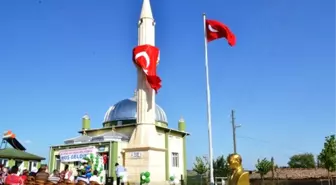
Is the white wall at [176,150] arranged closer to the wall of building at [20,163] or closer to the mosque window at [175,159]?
the mosque window at [175,159]

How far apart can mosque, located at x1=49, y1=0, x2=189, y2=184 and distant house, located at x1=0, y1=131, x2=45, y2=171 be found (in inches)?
135

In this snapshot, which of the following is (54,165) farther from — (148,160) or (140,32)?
(140,32)

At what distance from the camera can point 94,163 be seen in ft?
65.7

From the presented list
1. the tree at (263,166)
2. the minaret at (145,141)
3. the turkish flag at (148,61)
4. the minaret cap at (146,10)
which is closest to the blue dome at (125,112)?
the minaret at (145,141)

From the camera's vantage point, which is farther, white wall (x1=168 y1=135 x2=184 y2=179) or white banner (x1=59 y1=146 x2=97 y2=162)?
white wall (x1=168 y1=135 x2=184 y2=179)

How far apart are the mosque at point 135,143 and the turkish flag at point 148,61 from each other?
1.83ft

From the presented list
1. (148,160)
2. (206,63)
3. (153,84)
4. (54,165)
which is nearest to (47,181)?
(206,63)

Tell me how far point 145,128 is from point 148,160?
2.46 metres

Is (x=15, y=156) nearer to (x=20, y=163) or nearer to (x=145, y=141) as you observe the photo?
(x=20, y=163)

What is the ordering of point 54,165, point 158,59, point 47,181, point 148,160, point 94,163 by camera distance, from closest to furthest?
point 47,181, point 94,163, point 148,160, point 158,59, point 54,165

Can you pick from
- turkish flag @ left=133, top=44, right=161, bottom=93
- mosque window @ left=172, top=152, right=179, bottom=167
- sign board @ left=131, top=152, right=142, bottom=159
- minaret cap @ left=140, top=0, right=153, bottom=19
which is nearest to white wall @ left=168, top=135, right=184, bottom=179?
mosque window @ left=172, top=152, right=179, bottom=167

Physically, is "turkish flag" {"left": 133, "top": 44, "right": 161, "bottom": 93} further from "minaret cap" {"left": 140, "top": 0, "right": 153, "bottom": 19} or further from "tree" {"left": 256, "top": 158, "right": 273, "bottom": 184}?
"tree" {"left": 256, "top": 158, "right": 273, "bottom": 184}

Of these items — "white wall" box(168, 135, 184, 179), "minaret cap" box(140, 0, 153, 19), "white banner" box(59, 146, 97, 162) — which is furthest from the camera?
"white wall" box(168, 135, 184, 179)

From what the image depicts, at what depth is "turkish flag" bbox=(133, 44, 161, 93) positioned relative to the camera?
25234 millimetres
